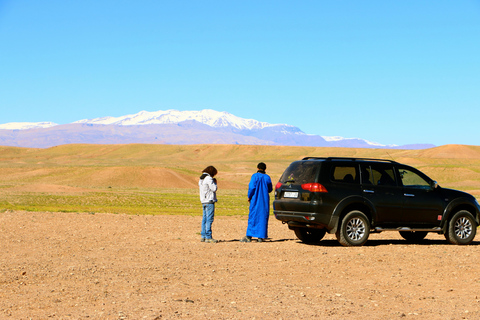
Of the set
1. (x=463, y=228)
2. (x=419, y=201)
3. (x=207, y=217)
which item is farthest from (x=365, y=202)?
(x=207, y=217)

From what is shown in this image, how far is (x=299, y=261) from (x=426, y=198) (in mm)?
4369

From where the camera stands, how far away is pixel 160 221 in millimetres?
20172

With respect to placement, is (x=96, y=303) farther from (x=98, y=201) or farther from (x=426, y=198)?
(x=98, y=201)

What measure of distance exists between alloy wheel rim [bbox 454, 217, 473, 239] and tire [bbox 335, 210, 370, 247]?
2.63 m

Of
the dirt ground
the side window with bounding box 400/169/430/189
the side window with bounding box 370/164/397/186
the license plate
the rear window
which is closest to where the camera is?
the dirt ground

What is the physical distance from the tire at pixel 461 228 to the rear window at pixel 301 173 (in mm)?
3902

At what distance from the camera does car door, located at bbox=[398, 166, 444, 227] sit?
13.3 metres

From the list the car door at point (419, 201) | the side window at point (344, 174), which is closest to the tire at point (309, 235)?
the side window at point (344, 174)

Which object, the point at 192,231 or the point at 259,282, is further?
the point at 192,231

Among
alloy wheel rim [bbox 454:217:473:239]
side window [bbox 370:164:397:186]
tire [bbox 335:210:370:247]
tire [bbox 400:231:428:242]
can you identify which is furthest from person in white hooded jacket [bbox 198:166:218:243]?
alloy wheel rim [bbox 454:217:473:239]

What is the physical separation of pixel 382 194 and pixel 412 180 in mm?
1041

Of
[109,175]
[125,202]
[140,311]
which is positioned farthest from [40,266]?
[109,175]

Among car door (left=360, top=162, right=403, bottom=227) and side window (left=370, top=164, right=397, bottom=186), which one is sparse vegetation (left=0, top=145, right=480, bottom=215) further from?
car door (left=360, top=162, right=403, bottom=227)

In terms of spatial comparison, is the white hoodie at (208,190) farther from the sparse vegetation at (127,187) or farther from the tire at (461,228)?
the sparse vegetation at (127,187)
